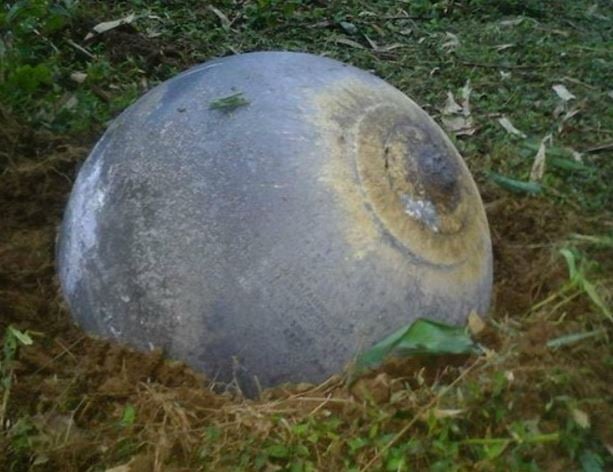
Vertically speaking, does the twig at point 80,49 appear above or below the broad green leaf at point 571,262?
below

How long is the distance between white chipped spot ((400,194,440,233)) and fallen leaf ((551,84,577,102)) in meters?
2.73

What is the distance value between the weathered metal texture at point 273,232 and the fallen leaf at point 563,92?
2542mm

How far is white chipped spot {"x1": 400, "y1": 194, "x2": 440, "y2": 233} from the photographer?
285 cm

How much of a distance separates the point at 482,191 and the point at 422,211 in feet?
4.19

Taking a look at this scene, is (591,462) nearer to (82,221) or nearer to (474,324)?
(474,324)

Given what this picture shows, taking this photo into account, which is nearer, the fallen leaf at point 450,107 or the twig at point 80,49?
the fallen leaf at point 450,107

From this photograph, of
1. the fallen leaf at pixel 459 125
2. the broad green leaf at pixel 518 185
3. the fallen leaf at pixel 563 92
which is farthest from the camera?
the fallen leaf at pixel 563 92

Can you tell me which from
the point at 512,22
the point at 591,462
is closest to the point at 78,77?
the point at 512,22

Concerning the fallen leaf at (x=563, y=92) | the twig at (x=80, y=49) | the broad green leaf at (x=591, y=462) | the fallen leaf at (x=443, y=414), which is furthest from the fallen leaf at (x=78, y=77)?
the broad green leaf at (x=591, y=462)

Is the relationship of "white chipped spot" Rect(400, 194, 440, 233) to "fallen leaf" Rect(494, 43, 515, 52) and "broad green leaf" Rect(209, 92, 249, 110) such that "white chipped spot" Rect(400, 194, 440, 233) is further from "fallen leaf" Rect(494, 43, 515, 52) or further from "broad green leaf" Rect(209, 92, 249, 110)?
"fallen leaf" Rect(494, 43, 515, 52)

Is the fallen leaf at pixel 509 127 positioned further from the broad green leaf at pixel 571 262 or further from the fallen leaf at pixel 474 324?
the fallen leaf at pixel 474 324

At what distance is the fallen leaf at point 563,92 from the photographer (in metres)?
5.40

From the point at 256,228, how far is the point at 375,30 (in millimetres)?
→ 3756

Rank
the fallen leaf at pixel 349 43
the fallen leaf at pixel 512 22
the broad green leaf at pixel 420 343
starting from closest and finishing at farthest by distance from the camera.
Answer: the broad green leaf at pixel 420 343
the fallen leaf at pixel 349 43
the fallen leaf at pixel 512 22
